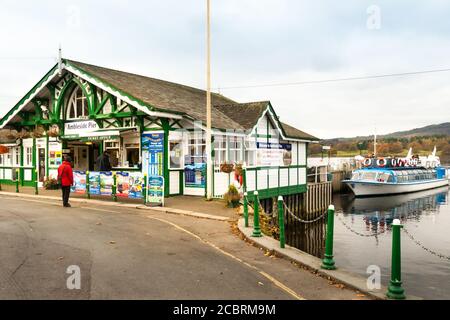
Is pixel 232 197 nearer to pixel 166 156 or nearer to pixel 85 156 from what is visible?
pixel 166 156

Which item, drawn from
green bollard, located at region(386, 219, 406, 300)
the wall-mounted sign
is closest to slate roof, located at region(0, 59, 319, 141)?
the wall-mounted sign

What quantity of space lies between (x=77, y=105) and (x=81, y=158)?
362 centimetres

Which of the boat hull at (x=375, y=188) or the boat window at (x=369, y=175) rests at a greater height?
the boat window at (x=369, y=175)

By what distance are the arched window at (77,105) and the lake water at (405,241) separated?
1488cm

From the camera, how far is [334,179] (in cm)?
4362

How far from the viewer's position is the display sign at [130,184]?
15.9 metres

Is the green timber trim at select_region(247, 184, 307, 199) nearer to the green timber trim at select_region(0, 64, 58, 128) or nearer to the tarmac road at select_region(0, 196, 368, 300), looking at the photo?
the tarmac road at select_region(0, 196, 368, 300)

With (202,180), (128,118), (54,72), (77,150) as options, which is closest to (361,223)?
(202,180)

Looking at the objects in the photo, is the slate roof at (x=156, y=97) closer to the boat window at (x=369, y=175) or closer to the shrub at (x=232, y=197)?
the shrub at (x=232, y=197)

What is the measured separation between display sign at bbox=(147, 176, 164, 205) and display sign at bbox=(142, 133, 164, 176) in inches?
94.2

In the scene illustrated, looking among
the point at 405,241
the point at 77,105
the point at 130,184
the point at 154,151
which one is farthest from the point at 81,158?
the point at 405,241

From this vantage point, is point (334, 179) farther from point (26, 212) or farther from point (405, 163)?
point (26, 212)

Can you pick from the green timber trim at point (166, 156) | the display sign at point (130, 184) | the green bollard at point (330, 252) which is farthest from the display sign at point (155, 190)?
the green bollard at point (330, 252)

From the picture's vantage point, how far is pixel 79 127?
21.5m
